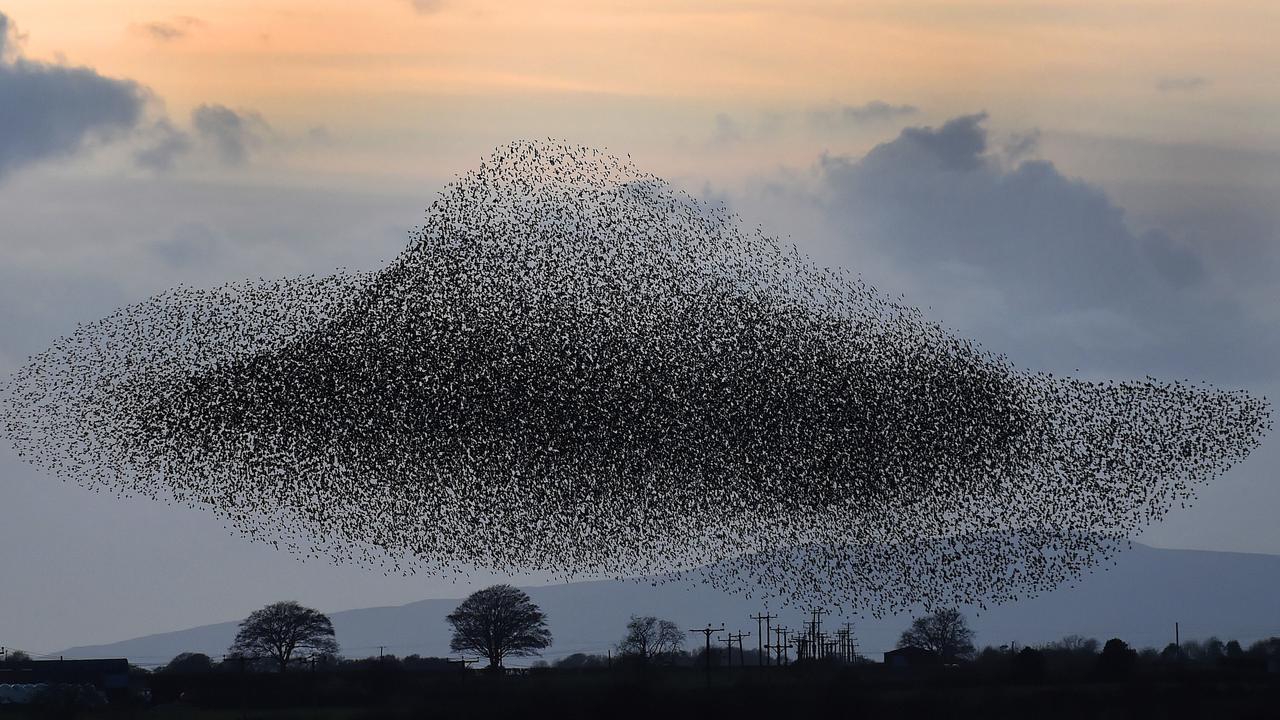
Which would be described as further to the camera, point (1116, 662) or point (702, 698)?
point (1116, 662)

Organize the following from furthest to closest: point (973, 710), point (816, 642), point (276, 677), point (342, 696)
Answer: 1. point (816, 642)
2. point (276, 677)
3. point (342, 696)
4. point (973, 710)

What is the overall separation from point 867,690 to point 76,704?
45371 mm

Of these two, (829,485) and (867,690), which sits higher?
(829,485)

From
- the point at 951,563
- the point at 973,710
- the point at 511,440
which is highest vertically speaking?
the point at 511,440

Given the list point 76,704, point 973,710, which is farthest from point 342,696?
point 973,710

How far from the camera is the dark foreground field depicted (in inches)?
2795

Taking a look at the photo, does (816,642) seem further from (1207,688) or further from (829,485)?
(829,485)

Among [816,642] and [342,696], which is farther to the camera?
[816,642]

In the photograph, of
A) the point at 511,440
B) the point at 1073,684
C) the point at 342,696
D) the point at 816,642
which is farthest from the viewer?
the point at 816,642

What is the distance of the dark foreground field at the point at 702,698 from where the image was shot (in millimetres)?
71000

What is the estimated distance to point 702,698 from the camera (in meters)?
73.2

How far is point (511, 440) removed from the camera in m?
72.1

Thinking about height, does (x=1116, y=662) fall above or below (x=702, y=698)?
above

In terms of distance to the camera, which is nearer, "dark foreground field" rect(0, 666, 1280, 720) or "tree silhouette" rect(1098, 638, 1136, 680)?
"dark foreground field" rect(0, 666, 1280, 720)
